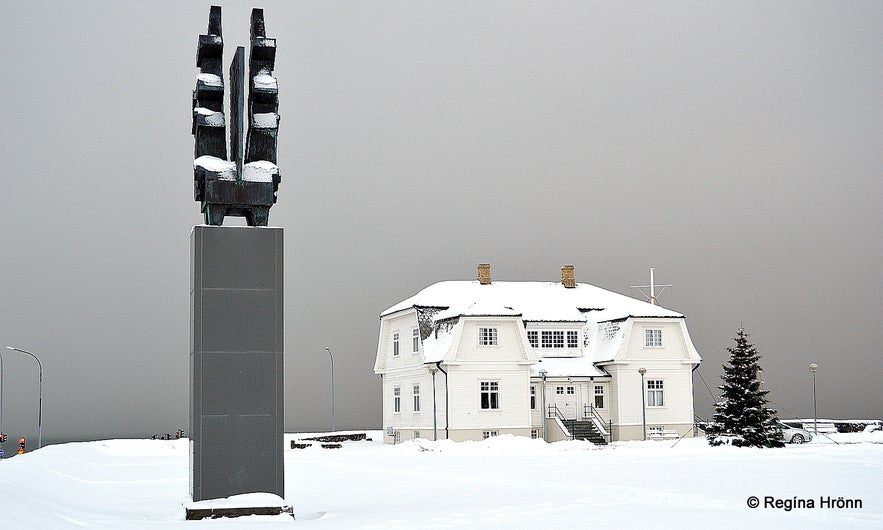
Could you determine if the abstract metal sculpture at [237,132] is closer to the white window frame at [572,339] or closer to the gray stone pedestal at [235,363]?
the gray stone pedestal at [235,363]

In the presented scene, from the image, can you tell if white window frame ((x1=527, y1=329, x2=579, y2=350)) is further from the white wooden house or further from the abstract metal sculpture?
the abstract metal sculpture

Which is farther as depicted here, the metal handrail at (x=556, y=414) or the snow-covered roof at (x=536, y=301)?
the snow-covered roof at (x=536, y=301)

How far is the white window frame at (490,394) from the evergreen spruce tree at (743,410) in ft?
32.5

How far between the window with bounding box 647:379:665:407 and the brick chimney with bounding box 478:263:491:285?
9.73 metres

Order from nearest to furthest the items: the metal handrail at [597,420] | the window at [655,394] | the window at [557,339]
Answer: the metal handrail at [597,420]
the window at [655,394]
the window at [557,339]

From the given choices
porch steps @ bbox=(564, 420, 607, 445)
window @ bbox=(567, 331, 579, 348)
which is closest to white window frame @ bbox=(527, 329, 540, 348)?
window @ bbox=(567, 331, 579, 348)

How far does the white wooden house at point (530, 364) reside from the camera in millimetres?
46875

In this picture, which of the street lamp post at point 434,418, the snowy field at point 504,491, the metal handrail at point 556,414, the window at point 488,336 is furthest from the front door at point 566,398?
the snowy field at point 504,491

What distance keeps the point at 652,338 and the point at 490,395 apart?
8.97 m

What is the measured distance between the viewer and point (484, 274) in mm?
53781

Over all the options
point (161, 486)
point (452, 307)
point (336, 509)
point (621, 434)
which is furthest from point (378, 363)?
point (336, 509)

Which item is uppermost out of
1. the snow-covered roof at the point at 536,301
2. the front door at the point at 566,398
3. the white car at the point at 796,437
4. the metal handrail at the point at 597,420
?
the snow-covered roof at the point at 536,301

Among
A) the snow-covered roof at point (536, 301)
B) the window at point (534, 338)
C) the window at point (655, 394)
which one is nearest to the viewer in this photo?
the snow-covered roof at point (536, 301)

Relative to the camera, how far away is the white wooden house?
46.9 meters
